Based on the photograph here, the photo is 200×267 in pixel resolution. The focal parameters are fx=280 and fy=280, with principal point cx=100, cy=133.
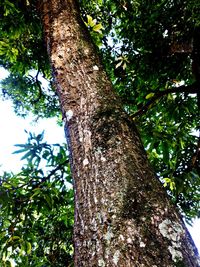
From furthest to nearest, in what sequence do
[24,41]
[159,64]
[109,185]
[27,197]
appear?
[24,41]
[159,64]
[27,197]
[109,185]

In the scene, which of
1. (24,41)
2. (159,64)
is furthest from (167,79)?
(24,41)

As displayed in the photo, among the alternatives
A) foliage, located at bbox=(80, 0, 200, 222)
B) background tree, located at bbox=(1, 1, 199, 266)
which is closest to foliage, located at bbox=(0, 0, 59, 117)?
background tree, located at bbox=(1, 1, 199, 266)

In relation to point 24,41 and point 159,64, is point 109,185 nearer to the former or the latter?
point 159,64

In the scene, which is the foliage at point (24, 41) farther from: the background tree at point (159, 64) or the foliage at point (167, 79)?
the foliage at point (167, 79)

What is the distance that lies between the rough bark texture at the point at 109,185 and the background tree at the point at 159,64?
1.12 metres

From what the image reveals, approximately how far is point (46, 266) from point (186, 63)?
179 inches

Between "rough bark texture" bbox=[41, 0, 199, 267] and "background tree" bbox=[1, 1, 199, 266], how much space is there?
3.69 feet

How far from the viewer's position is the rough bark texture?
1137 mm

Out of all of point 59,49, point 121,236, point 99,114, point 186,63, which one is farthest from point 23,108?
point 121,236

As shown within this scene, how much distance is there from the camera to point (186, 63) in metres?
4.70

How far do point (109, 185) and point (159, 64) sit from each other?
12.1ft

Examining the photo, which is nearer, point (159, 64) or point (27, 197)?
point (27, 197)

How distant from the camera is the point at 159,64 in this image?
4703 mm

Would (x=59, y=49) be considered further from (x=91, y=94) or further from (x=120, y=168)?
Result: (x=120, y=168)
